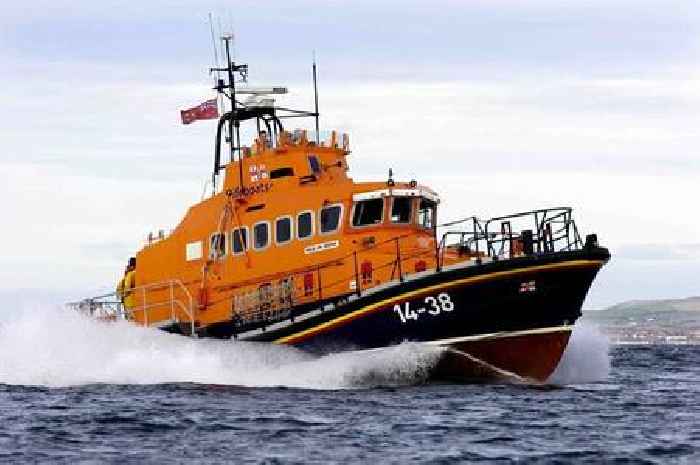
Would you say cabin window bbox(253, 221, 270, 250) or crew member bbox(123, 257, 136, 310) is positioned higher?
cabin window bbox(253, 221, 270, 250)

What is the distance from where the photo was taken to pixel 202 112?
82.1 feet

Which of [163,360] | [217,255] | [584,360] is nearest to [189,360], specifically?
[163,360]

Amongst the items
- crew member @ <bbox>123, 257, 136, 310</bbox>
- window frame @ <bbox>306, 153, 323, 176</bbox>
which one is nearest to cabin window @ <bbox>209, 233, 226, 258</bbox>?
window frame @ <bbox>306, 153, 323, 176</bbox>

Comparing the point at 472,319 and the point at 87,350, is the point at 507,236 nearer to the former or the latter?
the point at 472,319

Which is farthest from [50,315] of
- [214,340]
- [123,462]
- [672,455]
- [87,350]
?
[672,455]

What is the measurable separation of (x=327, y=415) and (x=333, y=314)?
3.95m

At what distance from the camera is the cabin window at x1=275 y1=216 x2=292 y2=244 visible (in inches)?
887

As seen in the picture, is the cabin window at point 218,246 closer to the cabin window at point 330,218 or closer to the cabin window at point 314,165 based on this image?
the cabin window at point 314,165

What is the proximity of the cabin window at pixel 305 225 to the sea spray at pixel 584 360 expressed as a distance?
5.05 m

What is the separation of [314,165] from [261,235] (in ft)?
5.16

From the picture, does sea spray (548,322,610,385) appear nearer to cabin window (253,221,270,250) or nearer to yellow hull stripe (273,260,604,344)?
yellow hull stripe (273,260,604,344)

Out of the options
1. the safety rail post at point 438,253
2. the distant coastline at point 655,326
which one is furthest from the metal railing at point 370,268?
the distant coastline at point 655,326

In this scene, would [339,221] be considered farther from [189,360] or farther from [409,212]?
[189,360]

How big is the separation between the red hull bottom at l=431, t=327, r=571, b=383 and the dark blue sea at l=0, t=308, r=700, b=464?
0.29 m
